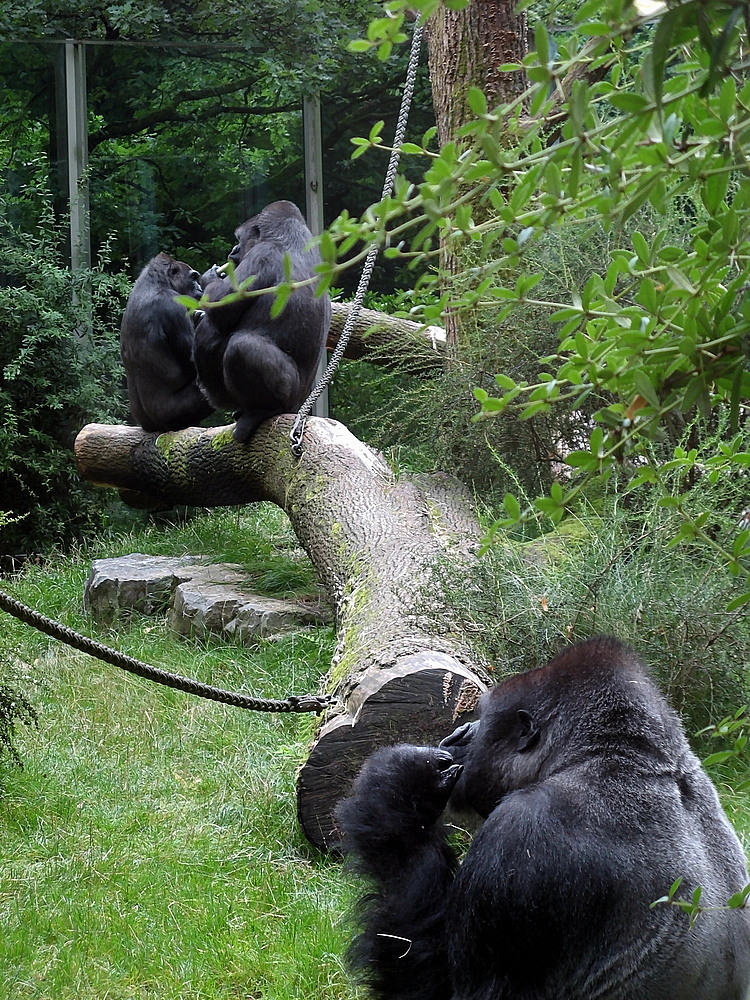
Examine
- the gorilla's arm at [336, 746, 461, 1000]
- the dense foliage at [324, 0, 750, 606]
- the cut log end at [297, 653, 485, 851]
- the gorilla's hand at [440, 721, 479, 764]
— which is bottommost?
the cut log end at [297, 653, 485, 851]

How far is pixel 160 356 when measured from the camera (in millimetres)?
7641

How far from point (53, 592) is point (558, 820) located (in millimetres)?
5772

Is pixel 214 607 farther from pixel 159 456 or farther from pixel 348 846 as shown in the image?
pixel 348 846

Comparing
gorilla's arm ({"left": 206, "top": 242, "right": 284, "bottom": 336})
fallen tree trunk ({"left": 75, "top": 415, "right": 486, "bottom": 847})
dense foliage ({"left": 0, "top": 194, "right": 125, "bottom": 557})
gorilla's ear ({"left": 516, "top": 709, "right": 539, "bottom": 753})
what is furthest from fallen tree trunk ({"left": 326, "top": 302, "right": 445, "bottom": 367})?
gorilla's ear ({"left": 516, "top": 709, "right": 539, "bottom": 753})

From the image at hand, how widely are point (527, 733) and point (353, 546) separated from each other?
9.46 ft

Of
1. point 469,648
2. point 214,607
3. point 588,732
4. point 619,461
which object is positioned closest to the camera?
point 619,461

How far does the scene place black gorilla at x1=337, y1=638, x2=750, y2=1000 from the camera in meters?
1.85

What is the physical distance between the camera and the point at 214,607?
586 cm

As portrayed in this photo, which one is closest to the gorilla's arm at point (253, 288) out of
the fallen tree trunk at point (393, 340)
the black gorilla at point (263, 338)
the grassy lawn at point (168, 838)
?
the black gorilla at point (263, 338)

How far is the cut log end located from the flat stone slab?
231 centimetres

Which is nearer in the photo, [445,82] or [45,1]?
[445,82]

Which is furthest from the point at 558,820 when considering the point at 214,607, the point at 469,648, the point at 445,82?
the point at 445,82

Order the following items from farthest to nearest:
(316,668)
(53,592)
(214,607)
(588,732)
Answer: (53,592)
(214,607)
(316,668)
(588,732)

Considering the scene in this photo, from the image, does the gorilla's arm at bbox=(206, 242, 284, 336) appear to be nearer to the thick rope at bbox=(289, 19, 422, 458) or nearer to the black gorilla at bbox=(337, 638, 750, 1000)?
the thick rope at bbox=(289, 19, 422, 458)
